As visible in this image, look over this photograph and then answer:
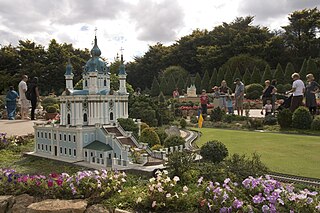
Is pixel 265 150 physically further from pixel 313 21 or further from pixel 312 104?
pixel 313 21

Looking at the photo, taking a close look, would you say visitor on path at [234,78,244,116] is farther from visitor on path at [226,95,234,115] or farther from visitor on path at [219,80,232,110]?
visitor on path at [219,80,232,110]

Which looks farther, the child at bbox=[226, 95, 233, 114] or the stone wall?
the child at bbox=[226, 95, 233, 114]

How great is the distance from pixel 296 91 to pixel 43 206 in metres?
14.8

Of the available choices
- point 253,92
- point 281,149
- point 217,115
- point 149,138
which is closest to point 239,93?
point 217,115

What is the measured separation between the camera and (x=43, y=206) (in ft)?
25.6

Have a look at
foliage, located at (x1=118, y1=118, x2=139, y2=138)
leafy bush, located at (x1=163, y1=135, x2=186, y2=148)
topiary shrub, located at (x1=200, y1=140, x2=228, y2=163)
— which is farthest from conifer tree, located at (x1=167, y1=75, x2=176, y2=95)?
topiary shrub, located at (x1=200, y1=140, x2=228, y2=163)

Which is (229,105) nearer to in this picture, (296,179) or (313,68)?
(296,179)

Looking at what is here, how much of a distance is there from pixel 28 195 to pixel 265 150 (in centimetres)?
850

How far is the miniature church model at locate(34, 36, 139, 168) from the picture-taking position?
1355 cm

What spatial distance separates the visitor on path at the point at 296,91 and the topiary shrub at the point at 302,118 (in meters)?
1.01

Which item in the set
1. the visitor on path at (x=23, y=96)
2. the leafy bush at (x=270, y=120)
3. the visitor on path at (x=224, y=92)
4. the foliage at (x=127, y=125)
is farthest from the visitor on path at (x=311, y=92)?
the visitor on path at (x=23, y=96)

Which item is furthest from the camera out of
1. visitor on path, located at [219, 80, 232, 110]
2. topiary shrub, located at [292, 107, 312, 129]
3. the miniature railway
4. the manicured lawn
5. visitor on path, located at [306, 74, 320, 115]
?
visitor on path, located at [219, 80, 232, 110]

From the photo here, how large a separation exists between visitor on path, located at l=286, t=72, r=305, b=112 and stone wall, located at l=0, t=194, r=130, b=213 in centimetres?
1327

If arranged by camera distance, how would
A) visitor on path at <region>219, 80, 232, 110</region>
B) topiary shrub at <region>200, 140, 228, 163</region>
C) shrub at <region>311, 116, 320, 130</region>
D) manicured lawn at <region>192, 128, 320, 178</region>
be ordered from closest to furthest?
1. manicured lawn at <region>192, 128, 320, 178</region>
2. topiary shrub at <region>200, 140, 228, 163</region>
3. shrub at <region>311, 116, 320, 130</region>
4. visitor on path at <region>219, 80, 232, 110</region>
